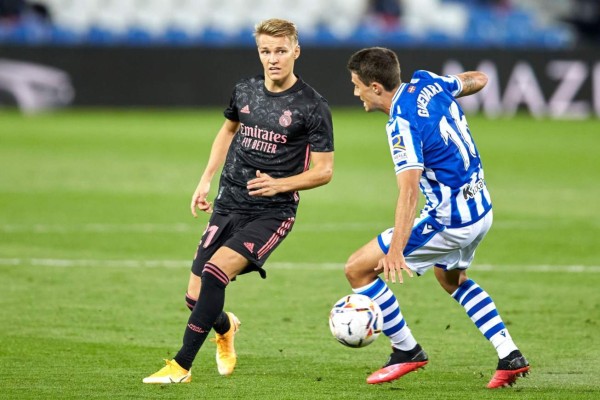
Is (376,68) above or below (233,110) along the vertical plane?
above

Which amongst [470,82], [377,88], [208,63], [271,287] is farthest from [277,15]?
[377,88]

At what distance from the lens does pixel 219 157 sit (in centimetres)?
719

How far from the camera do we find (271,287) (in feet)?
32.6

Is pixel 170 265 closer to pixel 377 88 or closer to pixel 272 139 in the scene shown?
pixel 272 139

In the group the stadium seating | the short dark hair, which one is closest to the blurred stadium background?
the stadium seating

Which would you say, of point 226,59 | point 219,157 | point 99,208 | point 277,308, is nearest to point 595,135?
point 226,59

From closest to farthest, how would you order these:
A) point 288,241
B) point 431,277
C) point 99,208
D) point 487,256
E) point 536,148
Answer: point 431,277 → point 487,256 → point 288,241 → point 99,208 → point 536,148

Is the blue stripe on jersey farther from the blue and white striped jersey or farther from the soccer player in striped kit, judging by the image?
the blue and white striped jersey

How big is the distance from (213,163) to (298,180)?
74cm

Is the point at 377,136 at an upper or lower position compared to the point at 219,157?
lower

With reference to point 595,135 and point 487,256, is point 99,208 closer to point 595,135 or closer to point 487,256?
point 487,256

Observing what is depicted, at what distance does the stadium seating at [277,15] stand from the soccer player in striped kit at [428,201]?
2152 cm

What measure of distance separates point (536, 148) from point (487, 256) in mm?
11042

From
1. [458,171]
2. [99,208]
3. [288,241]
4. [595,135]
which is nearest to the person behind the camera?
[458,171]
